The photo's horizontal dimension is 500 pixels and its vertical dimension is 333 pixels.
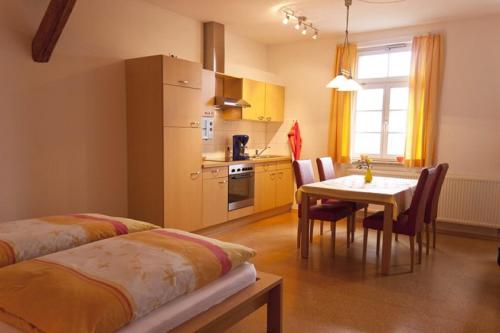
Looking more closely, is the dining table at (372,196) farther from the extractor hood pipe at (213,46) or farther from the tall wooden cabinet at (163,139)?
the extractor hood pipe at (213,46)

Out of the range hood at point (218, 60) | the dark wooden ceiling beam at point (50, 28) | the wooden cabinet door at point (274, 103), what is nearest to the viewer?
the dark wooden ceiling beam at point (50, 28)

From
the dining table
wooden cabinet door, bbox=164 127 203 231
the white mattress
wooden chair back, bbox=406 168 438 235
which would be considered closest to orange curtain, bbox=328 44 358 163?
the dining table

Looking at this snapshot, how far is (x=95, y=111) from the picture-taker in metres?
3.80

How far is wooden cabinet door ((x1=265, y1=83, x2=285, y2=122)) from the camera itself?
5.65 metres

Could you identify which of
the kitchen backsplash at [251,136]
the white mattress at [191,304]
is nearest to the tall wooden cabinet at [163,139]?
the kitchen backsplash at [251,136]

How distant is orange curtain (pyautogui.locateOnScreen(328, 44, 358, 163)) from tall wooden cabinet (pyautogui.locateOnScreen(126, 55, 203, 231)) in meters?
2.23

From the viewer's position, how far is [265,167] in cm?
537

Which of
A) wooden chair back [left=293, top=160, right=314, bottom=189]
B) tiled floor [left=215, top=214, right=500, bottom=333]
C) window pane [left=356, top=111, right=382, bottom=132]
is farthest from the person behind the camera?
window pane [left=356, top=111, right=382, bottom=132]

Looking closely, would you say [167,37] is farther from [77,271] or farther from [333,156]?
[77,271]

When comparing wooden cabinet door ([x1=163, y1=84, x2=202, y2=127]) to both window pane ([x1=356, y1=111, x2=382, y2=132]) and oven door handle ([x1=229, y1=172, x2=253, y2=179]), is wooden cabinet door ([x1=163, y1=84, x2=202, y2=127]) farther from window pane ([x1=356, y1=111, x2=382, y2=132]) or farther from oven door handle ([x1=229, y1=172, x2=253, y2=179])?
window pane ([x1=356, y1=111, x2=382, y2=132])

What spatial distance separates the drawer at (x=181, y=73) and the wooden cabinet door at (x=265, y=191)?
5.45ft

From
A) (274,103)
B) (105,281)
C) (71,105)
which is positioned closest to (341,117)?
(274,103)

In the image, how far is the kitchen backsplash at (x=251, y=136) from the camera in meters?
5.17

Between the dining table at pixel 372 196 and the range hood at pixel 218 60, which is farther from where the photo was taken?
the range hood at pixel 218 60
